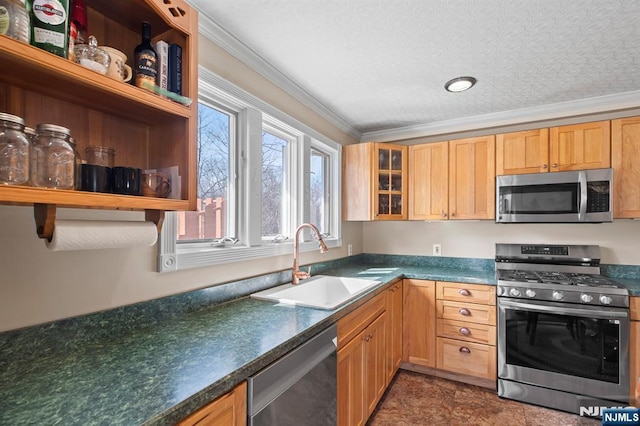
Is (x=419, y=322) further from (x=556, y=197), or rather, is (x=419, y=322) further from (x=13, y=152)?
(x=13, y=152)

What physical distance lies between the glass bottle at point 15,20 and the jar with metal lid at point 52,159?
20 cm

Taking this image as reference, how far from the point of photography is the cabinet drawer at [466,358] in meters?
2.40

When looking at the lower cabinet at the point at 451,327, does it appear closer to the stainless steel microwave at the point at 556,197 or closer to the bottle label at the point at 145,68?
the stainless steel microwave at the point at 556,197

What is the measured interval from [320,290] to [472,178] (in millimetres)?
1698

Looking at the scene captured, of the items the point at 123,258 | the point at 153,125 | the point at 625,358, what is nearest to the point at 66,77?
the point at 153,125

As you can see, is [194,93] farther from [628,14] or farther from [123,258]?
[628,14]

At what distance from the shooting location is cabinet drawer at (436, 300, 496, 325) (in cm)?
240

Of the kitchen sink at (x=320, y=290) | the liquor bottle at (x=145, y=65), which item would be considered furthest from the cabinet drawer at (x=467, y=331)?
the liquor bottle at (x=145, y=65)

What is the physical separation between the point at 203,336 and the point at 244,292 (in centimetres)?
60

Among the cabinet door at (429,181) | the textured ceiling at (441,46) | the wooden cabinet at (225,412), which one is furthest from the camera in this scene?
the cabinet door at (429,181)

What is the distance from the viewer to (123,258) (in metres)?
1.20

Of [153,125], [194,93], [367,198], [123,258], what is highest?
[194,93]

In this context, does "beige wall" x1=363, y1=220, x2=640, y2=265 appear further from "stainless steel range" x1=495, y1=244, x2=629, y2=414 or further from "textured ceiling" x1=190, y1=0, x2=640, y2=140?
"textured ceiling" x1=190, y1=0, x2=640, y2=140

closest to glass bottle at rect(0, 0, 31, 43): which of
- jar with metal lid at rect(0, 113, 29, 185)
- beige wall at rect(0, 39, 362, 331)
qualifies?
jar with metal lid at rect(0, 113, 29, 185)
